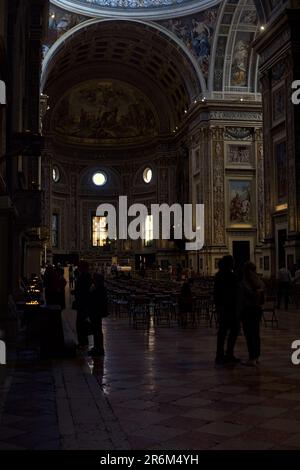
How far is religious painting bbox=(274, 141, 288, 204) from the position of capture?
2280 centimetres

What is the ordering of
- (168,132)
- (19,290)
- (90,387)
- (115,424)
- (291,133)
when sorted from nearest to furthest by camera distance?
(115,424) → (90,387) → (19,290) → (291,133) → (168,132)

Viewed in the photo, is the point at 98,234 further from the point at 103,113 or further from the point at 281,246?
the point at 281,246

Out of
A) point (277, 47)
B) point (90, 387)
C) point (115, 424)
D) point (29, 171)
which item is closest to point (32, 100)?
point (29, 171)

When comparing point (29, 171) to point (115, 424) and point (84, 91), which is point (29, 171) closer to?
point (115, 424)

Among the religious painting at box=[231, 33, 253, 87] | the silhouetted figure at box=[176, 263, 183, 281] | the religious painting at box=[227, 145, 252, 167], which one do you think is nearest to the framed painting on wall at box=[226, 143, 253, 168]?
the religious painting at box=[227, 145, 252, 167]

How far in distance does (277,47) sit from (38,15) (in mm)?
9380

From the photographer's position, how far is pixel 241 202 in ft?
120

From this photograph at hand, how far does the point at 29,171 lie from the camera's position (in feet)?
79.2

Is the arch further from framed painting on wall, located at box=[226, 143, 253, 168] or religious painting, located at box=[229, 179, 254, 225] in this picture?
religious painting, located at box=[229, 179, 254, 225]

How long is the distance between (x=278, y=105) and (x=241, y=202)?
13510 mm

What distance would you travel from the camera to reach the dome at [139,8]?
123 feet

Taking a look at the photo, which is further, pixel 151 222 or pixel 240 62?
pixel 151 222
